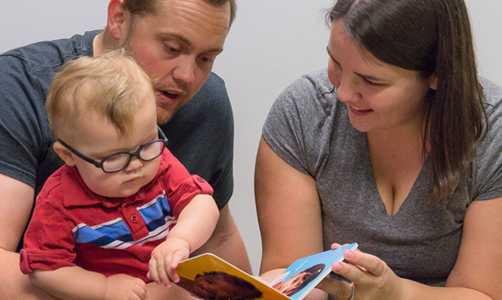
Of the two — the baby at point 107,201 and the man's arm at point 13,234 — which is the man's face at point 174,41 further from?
the man's arm at point 13,234

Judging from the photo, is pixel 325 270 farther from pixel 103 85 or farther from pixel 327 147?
pixel 103 85

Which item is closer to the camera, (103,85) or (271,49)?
(103,85)

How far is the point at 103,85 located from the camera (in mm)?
970

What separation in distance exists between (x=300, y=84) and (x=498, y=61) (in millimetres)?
1185

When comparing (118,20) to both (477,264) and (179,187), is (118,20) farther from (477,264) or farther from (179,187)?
(477,264)

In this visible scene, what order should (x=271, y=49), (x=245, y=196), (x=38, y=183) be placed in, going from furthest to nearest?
(x=245, y=196) → (x=271, y=49) → (x=38, y=183)

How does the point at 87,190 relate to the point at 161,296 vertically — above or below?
above

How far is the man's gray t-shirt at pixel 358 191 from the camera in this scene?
1330 millimetres

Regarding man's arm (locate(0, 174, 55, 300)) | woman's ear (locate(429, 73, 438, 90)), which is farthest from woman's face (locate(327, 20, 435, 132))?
man's arm (locate(0, 174, 55, 300))

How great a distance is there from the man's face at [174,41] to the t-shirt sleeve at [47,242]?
0.44m

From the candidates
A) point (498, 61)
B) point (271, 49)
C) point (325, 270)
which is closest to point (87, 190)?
point (325, 270)

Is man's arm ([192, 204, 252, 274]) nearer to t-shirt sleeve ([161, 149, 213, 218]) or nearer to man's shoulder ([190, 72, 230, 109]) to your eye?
man's shoulder ([190, 72, 230, 109])

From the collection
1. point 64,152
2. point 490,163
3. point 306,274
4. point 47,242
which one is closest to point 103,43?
point 64,152

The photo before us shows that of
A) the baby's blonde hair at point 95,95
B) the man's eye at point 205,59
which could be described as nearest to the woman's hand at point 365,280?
the baby's blonde hair at point 95,95
